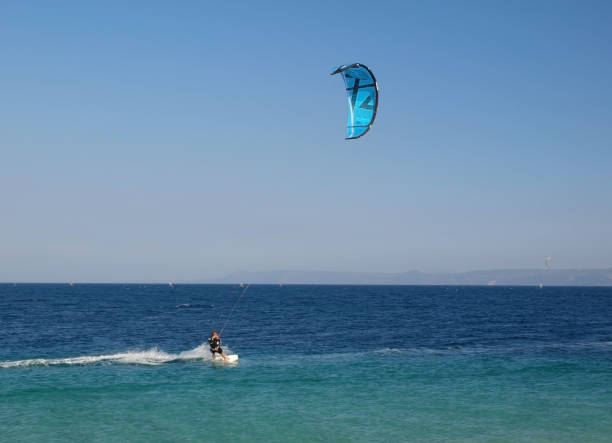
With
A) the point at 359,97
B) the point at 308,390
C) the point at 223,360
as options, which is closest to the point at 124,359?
the point at 223,360

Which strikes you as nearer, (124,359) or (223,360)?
(223,360)

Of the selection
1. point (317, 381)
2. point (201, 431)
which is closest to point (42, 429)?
point (201, 431)

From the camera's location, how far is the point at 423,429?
19.7m

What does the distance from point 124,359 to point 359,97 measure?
914 inches

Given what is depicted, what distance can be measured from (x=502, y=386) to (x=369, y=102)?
52.9 feet

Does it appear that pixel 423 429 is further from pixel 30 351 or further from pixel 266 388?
pixel 30 351

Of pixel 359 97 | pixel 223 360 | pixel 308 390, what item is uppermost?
pixel 359 97

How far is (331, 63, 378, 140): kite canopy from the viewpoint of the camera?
765 inches

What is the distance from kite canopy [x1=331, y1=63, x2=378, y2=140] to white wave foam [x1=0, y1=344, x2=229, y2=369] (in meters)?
20.5

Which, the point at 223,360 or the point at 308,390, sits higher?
the point at 223,360

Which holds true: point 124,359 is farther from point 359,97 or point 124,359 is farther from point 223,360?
point 359,97

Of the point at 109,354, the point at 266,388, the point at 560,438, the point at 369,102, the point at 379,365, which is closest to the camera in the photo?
the point at 560,438

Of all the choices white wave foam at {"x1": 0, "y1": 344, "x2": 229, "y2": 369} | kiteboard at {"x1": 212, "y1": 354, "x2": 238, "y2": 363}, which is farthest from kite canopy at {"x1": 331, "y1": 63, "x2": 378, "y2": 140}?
white wave foam at {"x1": 0, "y1": 344, "x2": 229, "y2": 369}

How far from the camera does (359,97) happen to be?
20297 mm
